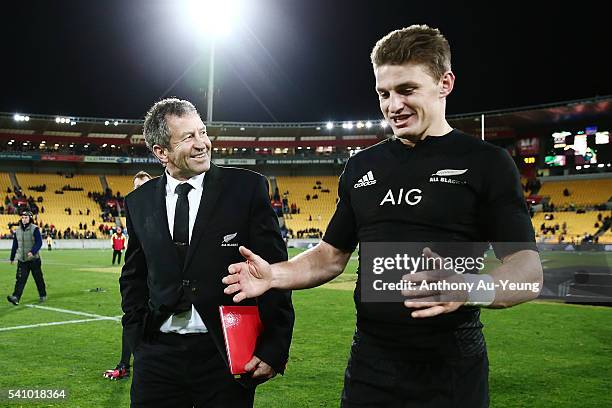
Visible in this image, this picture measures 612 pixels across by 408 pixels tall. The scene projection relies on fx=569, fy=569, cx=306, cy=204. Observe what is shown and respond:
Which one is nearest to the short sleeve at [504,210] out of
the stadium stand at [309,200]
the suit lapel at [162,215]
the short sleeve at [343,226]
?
the short sleeve at [343,226]

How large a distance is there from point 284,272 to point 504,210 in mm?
983

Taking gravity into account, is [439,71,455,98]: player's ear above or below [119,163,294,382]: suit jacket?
above

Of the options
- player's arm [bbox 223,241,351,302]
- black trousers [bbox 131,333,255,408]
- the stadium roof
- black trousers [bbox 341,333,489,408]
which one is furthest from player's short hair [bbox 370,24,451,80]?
the stadium roof

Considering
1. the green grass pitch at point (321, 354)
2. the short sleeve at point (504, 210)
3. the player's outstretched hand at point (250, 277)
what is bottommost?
the green grass pitch at point (321, 354)

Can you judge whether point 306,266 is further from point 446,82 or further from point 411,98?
point 446,82

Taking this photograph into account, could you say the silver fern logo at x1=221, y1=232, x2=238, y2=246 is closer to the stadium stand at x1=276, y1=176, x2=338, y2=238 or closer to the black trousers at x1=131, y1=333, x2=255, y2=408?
the black trousers at x1=131, y1=333, x2=255, y2=408

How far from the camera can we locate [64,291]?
607 inches

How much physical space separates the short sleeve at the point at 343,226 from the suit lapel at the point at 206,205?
2.56 feet

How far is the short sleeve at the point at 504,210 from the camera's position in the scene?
215 cm

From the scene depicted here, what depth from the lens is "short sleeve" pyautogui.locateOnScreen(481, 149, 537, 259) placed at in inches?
84.6

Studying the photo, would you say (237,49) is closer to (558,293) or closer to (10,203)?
(10,203)

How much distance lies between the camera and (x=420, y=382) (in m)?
2.27

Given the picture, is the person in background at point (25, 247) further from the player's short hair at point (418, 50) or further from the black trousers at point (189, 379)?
the player's short hair at point (418, 50)

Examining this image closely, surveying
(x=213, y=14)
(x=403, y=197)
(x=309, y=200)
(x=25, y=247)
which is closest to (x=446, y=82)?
(x=403, y=197)
